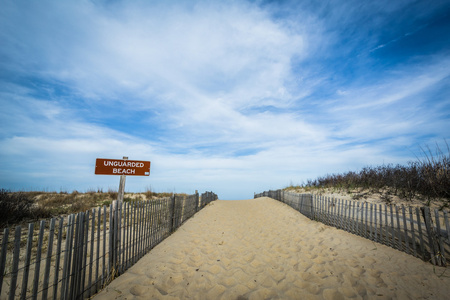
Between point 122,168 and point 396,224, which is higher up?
point 122,168

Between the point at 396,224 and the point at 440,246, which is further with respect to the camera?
the point at 396,224

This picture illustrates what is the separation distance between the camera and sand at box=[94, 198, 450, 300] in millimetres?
4082

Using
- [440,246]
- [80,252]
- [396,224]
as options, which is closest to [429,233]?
[440,246]

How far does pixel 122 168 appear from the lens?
6.75 m

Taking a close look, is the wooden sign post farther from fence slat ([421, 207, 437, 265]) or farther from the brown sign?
fence slat ([421, 207, 437, 265])

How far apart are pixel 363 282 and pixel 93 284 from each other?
5425 millimetres

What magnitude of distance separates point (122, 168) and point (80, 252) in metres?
3.43

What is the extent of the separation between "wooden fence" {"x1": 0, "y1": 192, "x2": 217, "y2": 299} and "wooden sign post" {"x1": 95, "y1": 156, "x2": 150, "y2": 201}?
3.80 feet

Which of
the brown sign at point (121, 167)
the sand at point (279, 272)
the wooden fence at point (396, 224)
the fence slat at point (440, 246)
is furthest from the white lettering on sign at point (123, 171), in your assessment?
the fence slat at point (440, 246)

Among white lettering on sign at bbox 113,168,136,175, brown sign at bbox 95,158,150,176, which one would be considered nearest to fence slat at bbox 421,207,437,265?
brown sign at bbox 95,158,150,176

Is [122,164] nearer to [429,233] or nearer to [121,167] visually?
[121,167]

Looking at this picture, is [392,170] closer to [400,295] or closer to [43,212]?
[400,295]

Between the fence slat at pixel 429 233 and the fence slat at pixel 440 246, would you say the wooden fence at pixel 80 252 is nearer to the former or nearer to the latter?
the fence slat at pixel 440 246

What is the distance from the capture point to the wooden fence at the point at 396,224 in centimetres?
505
